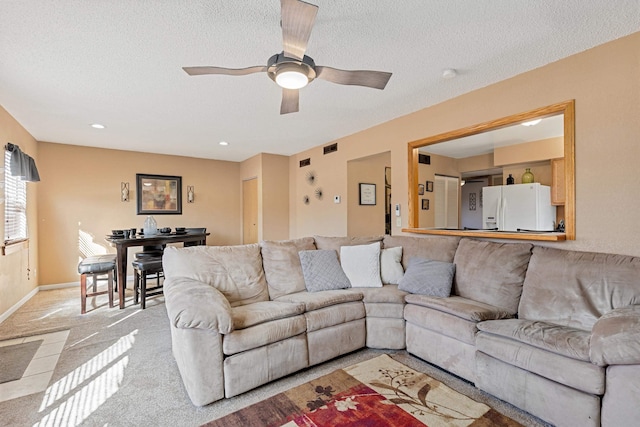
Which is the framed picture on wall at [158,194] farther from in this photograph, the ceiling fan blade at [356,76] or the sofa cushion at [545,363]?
the sofa cushion at [545,363]

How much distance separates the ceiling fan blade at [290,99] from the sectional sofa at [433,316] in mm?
1365

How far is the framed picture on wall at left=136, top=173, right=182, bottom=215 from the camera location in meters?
5.72

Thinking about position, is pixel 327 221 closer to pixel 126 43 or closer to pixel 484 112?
pixel 484 112

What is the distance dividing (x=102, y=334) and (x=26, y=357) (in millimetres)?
572

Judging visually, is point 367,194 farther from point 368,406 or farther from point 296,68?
point 368,406

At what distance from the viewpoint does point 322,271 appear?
2.97 metres

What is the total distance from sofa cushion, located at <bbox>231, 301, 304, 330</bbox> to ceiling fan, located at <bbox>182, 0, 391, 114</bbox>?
1636 millimetres

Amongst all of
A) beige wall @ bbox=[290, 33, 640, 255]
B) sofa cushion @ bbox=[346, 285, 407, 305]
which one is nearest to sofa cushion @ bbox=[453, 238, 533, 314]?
beige wall @ bbox=[290, 33, 640, 255]

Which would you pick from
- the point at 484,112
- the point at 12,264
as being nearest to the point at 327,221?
the point at 484,112

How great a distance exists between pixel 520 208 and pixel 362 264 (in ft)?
8.76

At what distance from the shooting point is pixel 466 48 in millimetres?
2217

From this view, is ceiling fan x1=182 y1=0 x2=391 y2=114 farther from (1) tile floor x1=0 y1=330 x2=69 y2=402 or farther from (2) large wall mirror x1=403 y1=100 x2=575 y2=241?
(1) tile floor x1=0 y1=330 x2=69 y2=402

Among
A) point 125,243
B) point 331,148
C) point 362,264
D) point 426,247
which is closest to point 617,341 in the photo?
point 426,247

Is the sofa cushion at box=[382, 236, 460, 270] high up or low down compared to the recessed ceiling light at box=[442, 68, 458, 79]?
down
